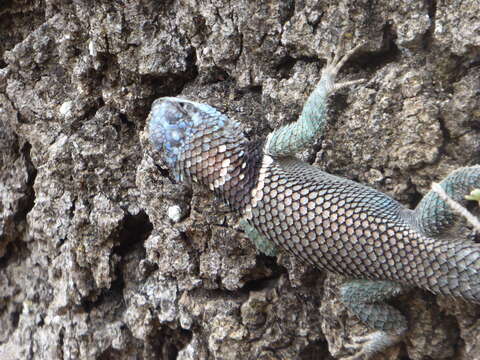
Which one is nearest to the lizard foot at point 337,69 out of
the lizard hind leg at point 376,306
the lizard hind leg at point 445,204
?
the lizard hind leg at point 445,204

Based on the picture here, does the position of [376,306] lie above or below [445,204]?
below

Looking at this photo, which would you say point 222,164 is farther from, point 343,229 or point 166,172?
point 343,229

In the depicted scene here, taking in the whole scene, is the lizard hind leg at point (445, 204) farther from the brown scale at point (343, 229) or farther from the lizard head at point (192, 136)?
the lizard head at point (192, 136)

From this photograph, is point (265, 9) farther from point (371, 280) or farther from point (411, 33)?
point (371, 280)

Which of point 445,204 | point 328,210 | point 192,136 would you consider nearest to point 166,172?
point 192,136

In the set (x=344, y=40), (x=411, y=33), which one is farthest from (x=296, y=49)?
(x=411, y=33)

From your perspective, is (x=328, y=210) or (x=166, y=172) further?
(x=166, y=172)

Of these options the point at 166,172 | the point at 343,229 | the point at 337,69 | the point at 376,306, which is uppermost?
the point at 337,69
